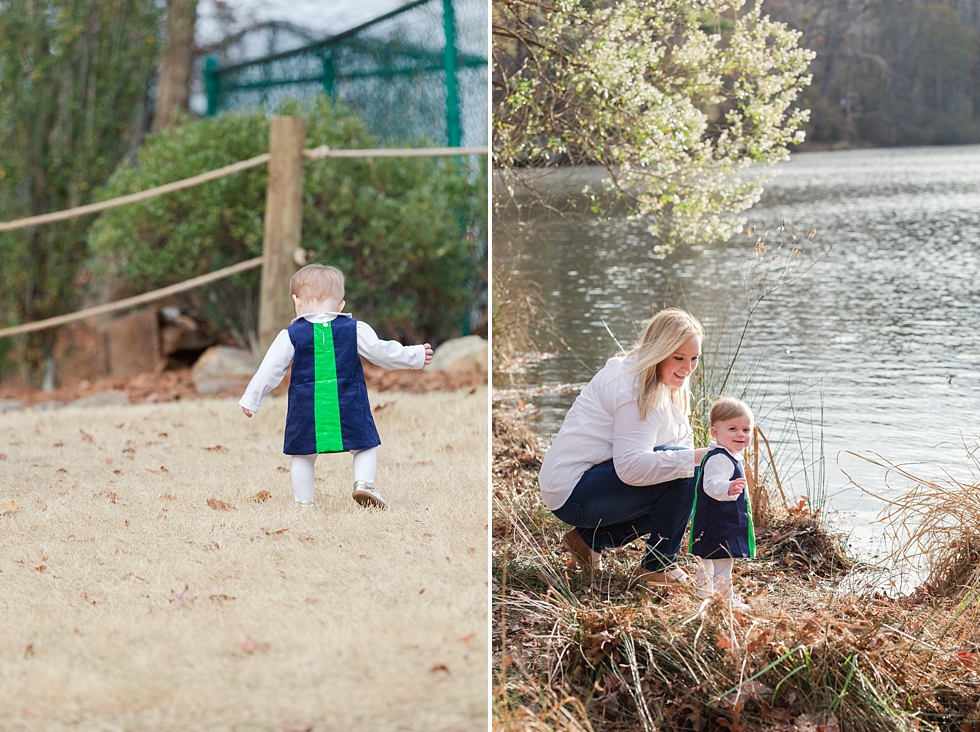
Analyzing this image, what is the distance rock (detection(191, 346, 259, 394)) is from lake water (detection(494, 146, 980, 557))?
1603mm

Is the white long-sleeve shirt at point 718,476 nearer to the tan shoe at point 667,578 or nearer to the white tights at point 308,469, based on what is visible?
the tan shoe at point 667,578

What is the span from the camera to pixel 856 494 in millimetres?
3828

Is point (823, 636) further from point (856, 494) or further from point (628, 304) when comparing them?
point (628, 304)

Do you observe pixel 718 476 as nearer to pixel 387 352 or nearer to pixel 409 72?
pixel 387 352

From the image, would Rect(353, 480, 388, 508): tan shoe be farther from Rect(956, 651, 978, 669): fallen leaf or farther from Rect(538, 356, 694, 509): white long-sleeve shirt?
Rect(956, 651, 978, 669): fallen leaf

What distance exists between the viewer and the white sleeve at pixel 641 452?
248 cm

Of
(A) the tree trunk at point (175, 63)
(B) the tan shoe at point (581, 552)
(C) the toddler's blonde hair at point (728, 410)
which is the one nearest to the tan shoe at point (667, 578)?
(B) the tan shoe at point (581, 552)

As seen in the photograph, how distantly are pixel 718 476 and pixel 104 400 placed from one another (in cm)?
423

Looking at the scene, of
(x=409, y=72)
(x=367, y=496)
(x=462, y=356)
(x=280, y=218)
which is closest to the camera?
(x=367, y=496)

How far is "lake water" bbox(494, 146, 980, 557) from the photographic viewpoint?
4.09m

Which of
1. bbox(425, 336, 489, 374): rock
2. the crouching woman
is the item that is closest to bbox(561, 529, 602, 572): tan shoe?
the crouching woman

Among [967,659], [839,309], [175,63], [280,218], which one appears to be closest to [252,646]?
[967,659]

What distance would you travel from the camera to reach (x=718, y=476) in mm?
2459

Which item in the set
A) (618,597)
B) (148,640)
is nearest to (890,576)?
(618,597)
